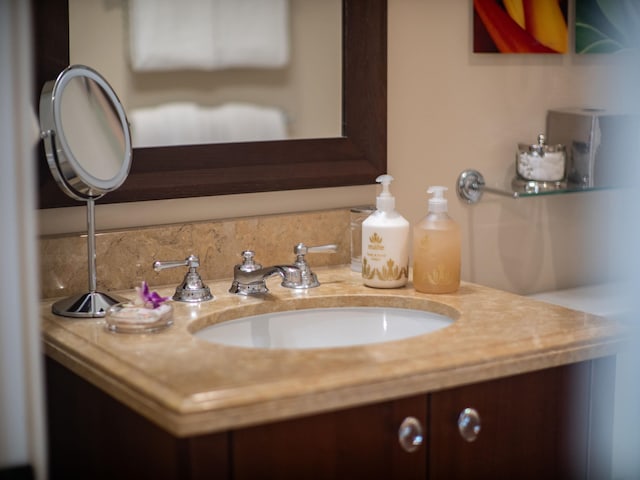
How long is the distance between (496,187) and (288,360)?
89 cm

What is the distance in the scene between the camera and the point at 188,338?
1.35 metres

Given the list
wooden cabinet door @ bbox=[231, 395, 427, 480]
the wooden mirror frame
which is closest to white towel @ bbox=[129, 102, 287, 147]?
the wooden mirror frame

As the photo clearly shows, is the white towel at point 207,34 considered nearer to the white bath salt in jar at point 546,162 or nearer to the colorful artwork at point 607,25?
the white bath salt in jar at point 546,162

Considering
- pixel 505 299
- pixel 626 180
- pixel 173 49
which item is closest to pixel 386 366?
pixel 505 299

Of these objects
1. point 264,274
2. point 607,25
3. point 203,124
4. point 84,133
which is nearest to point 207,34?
point 203,124

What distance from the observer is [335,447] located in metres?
1.21

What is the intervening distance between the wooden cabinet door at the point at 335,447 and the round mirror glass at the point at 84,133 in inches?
19.6

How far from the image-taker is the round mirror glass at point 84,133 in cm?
142

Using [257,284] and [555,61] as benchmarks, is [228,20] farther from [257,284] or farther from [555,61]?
[555,61]

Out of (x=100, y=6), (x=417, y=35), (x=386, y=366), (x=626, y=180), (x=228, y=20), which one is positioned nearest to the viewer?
(x=386, y=366)

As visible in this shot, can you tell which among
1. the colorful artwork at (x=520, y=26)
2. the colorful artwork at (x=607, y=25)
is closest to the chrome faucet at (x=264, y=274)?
the colorful artwork at (x=520, y=26)

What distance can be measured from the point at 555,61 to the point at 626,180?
29 centimetres

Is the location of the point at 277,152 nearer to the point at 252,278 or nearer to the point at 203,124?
the point at 203,124

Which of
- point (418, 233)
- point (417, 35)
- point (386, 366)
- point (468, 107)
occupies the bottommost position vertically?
point (386, 366)
